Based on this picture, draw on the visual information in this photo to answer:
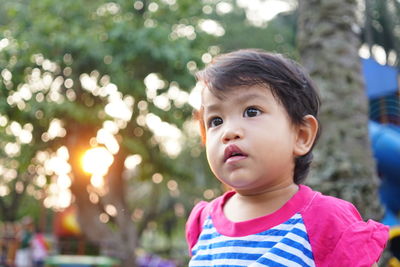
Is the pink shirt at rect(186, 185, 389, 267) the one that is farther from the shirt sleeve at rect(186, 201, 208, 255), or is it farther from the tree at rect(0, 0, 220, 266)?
the tree at rect(0, 0, 220, 266)

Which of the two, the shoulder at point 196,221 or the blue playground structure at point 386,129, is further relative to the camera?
the blue playground structure at point 386,129

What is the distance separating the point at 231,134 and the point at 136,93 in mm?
6557

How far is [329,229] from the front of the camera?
4.42 ft

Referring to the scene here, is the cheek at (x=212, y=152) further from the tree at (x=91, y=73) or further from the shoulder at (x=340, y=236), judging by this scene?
the tree at (x=91, y=73)

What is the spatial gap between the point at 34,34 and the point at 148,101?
197cm

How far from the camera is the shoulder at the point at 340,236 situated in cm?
129

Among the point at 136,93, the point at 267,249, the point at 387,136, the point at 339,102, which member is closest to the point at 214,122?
the point at 267,249

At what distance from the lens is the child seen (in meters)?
1.34

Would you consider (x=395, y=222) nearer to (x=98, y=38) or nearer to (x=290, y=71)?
(x=98, y=38)

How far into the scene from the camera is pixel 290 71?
150cm

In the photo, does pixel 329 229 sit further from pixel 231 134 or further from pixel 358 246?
pixel 231 134

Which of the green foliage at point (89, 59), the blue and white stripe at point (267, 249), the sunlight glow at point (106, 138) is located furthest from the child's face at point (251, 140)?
the sunlight glow at point (106, 138)

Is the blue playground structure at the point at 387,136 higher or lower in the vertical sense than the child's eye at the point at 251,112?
lower

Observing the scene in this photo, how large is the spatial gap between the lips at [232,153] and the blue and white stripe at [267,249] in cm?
21
